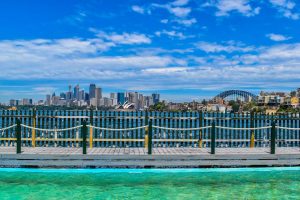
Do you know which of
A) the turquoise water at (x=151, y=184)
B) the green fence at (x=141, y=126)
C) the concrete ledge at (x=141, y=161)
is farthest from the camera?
the green fence at (x=141, y=126)

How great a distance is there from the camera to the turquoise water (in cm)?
952

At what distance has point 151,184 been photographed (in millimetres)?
10602

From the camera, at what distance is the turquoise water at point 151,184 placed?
31.2 ft

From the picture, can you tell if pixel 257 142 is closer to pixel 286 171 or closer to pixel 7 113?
pixel 286 171

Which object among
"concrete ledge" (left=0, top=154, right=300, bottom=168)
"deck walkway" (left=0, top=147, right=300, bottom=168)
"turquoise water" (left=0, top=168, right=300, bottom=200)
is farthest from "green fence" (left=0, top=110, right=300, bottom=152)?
"turquoise water" (left=0, top=168, right=300, bottom=200)

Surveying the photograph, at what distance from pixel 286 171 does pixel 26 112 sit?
449 inches

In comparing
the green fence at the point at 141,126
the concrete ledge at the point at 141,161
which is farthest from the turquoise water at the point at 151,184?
the green fence at the point at 141,126

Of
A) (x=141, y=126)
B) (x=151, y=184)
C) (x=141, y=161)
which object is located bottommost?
(x=151, y=184)

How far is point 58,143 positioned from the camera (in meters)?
17.1

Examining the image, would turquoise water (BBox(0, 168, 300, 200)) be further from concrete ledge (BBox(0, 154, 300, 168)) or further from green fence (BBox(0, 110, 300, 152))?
green fence (BBox(0, 110, 300, 152))

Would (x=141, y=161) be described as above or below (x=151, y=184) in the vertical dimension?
above

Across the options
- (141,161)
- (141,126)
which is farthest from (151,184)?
(141,126)

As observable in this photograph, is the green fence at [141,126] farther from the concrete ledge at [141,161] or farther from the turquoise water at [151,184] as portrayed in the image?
the turquoise water at [151,184]

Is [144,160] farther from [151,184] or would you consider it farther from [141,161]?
[151,184]
